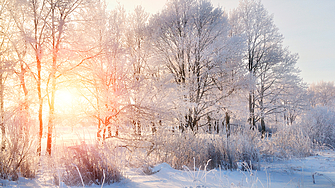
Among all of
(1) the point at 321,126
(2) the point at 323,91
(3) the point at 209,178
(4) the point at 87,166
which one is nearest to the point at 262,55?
(1) the point at 321,126

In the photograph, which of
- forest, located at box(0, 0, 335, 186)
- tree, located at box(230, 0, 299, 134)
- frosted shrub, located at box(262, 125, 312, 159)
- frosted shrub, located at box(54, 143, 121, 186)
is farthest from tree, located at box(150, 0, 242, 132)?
frosted shrub, located at box(54, 143, 121, 186)

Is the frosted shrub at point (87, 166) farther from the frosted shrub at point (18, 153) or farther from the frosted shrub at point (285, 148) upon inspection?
the frosted shrub at point (285, 148)

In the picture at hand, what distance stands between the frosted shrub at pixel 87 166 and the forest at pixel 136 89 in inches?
0.7

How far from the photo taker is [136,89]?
830cm

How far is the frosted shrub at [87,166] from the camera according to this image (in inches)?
129

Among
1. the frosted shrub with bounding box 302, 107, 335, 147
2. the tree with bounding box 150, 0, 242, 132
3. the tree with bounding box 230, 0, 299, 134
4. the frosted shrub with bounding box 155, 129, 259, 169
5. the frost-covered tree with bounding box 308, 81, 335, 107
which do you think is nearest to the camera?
the frosted shrub with bounding box 155, 129, 259, 169

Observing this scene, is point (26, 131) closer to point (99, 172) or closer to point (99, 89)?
point (99, 172)

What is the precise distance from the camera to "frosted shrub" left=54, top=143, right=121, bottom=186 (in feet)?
10.8

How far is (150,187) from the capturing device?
10.4 feet

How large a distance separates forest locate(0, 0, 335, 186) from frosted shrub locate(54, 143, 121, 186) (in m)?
0.02

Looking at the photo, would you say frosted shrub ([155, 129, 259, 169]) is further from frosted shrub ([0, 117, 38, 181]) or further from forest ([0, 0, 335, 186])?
frosted shrub ([0, 117, 38, 181])

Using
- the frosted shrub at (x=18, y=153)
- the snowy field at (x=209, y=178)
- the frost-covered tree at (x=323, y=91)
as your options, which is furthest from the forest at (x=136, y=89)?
the frost-covered tree at (x=323, y=91)

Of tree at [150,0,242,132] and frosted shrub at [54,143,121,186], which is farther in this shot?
tree at [150,0,242,132]

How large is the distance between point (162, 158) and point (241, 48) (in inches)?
330
